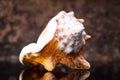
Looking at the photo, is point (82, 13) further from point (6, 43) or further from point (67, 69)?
point (67, 69)

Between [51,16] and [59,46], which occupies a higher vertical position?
[51,16]

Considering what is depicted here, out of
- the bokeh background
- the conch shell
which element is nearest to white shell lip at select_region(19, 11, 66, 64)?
the conch shell

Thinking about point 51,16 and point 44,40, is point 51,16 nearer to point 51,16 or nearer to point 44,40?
point 51,16

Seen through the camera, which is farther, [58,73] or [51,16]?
[51,16]

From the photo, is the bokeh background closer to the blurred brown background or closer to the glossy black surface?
the blurred brown background

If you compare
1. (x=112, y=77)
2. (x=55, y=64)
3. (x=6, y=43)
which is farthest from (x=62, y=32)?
(x=6, y=43)

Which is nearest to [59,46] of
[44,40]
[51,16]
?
[44,40]
